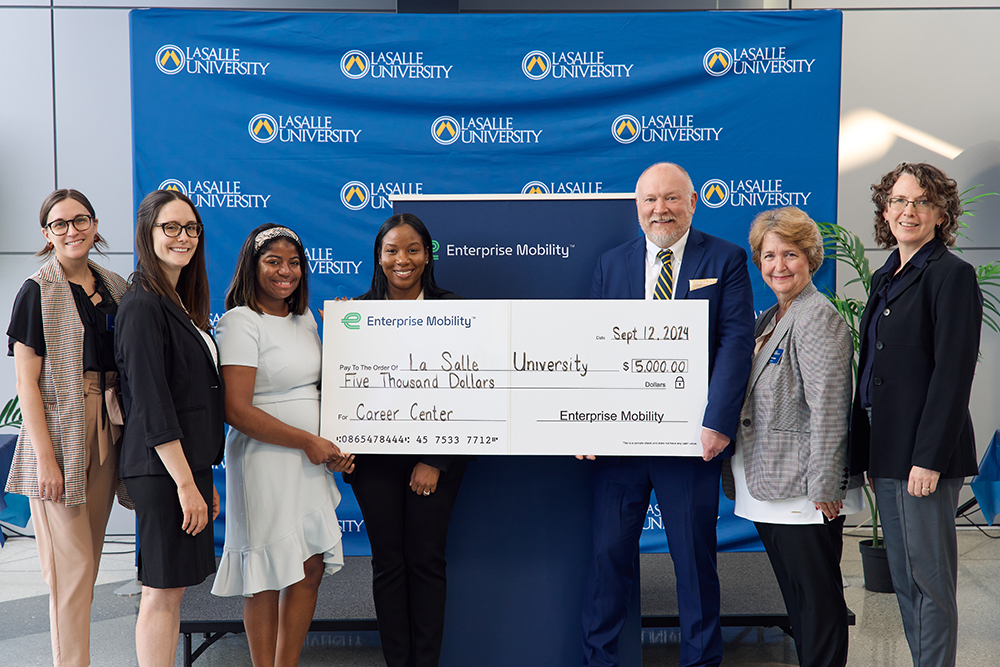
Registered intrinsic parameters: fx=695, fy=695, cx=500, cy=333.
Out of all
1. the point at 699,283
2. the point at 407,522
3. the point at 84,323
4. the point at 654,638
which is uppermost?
the point at 699,283

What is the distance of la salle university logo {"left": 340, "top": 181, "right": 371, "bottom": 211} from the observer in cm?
380

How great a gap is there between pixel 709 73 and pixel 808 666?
2900 millimetres

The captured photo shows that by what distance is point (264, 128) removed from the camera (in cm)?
377

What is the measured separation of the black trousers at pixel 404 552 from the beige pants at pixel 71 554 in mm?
917

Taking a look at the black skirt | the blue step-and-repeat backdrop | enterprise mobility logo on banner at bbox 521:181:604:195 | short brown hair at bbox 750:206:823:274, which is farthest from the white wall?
the black skirt

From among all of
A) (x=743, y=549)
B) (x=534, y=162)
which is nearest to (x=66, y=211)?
(x=534, y=162)

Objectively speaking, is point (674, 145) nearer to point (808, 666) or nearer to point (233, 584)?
point (808, 666)

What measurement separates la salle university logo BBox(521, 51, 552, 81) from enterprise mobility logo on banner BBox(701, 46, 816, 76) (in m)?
0.83

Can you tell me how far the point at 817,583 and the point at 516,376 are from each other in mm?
1090

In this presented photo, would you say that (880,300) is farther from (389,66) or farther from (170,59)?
(170,59)

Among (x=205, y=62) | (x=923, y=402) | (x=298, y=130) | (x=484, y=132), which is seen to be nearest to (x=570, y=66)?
(x=484, y=132)

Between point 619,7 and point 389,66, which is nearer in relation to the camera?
point 389,66

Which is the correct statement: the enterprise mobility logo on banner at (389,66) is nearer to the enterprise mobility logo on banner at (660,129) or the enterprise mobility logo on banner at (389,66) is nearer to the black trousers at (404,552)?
the enterprise mobility logo on banner at (660,129)

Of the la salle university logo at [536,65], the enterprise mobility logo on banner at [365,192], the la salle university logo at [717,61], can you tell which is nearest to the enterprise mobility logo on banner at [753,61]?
the la salle university logo at [717,61]
